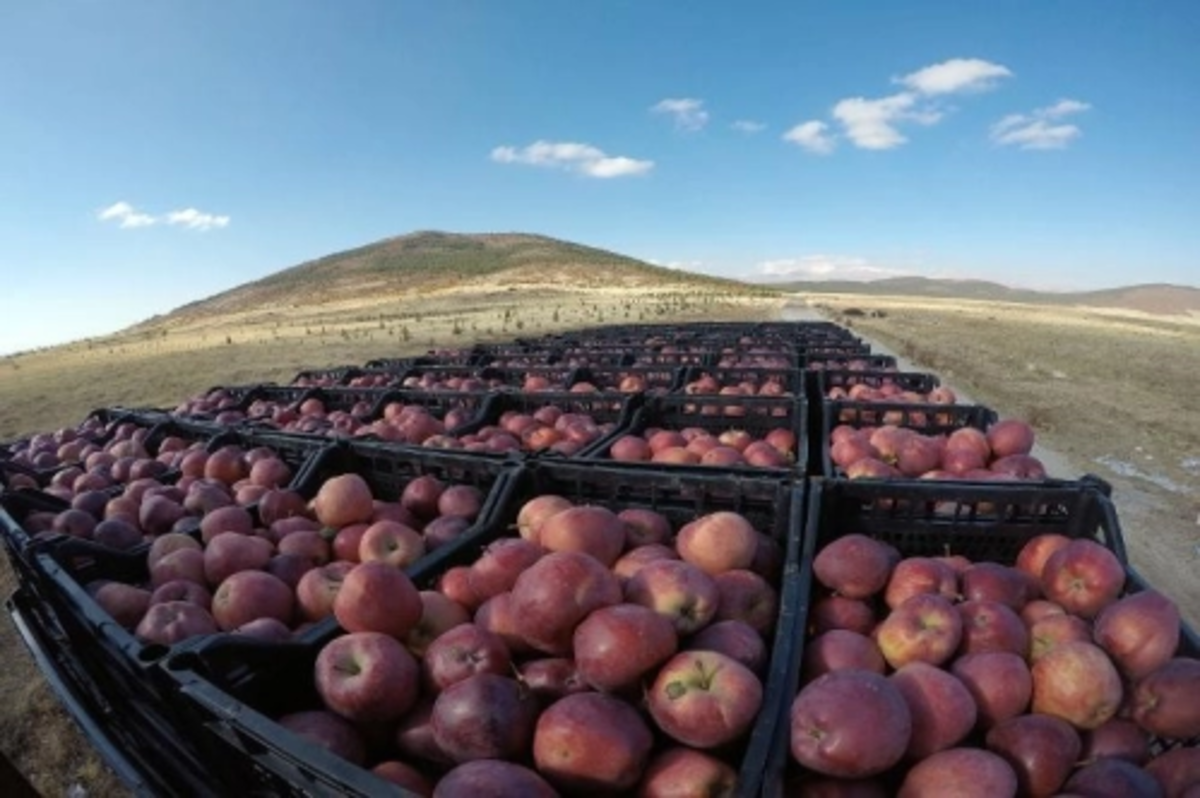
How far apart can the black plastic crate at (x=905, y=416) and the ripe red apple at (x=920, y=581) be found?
1.76 m

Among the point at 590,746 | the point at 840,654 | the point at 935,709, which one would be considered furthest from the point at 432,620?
the point at 935,709

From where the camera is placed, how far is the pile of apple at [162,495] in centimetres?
364

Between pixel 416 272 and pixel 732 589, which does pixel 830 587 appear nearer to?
pixel 732 589

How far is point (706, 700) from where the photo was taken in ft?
5.68

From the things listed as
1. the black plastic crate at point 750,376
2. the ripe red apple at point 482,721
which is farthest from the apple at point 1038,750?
the black plastic crate at point 750,376

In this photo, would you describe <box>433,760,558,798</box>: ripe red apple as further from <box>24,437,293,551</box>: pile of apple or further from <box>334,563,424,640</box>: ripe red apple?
<box>24,437,293,551</box>: pile of apple

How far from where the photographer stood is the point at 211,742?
1808mm

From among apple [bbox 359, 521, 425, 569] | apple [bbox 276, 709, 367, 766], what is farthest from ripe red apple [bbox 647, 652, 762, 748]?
apple [bbox 359, 521, 425, 569]

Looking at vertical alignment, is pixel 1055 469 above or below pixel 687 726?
below

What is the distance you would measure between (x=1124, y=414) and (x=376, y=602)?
14001mm

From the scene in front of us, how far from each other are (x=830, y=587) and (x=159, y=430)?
5.46 meters

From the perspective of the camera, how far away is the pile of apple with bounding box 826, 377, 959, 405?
5656 millimetres

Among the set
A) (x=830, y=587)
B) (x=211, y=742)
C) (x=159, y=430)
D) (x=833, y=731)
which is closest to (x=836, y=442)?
(x=830, y=587)

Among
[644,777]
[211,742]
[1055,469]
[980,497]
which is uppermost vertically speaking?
[980,497]
